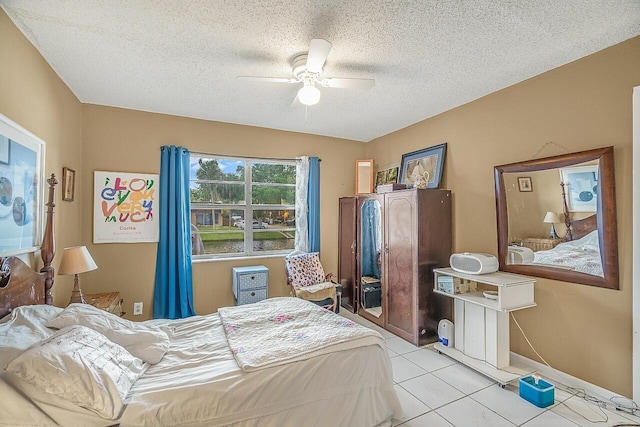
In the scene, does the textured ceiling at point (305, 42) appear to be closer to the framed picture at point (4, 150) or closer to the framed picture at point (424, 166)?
the framed picture at point (424, 166)

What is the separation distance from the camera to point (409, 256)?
11.0 ft

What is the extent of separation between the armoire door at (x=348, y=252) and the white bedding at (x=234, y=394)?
7.68 feet

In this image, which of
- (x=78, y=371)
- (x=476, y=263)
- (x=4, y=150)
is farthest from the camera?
(x=476, y=263)

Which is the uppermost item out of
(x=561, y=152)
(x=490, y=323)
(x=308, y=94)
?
(x=308, y=94)

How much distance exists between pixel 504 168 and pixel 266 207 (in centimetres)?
298

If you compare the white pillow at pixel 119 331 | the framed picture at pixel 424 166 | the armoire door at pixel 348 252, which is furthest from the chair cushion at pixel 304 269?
the white pillow at pixel 119 331

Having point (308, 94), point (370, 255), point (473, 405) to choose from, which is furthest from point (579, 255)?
point (308, 94)

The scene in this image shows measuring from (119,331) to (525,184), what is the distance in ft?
11.0

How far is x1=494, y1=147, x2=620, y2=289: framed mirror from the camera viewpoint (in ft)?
7.34

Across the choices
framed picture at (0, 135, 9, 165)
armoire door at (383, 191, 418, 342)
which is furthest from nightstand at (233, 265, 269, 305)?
framed picture at (0, 135, 9, 165)

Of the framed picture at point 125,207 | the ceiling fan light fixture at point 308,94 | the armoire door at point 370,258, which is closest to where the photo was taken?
the ceiling fan light fixture at point 308,94

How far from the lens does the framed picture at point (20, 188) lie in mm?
1825

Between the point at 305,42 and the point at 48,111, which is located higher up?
A: the point at 305,42

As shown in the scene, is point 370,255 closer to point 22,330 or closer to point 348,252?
point 348,252
